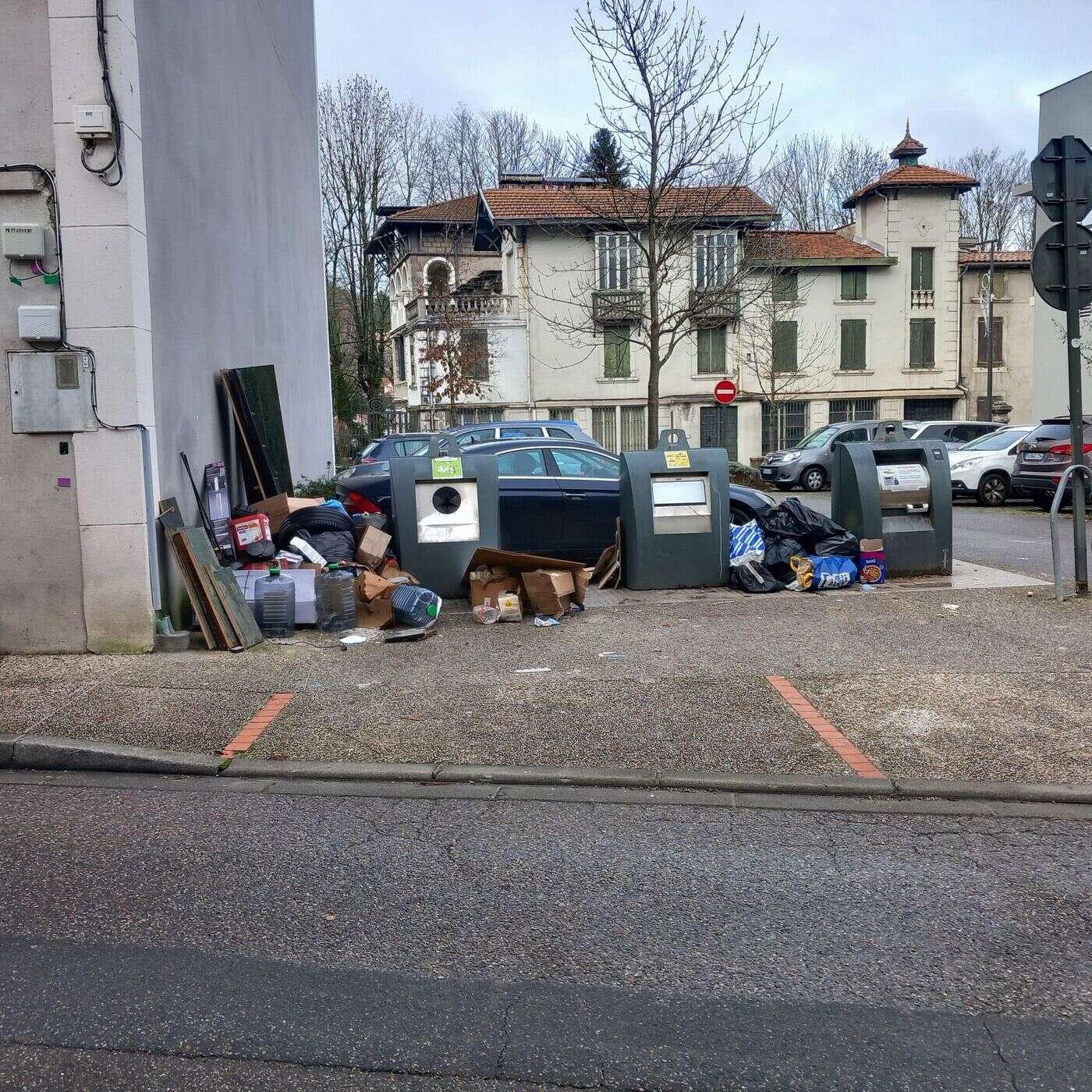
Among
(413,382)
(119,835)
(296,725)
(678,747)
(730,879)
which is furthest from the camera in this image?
(413,382)

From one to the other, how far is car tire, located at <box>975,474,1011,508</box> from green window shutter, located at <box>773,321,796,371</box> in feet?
66.4

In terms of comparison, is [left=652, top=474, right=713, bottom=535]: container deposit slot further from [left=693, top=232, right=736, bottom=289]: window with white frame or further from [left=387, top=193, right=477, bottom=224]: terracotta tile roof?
[left=387, top=193, right=477, bottom=224]: terracotta tile roof

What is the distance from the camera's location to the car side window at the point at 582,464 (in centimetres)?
1202

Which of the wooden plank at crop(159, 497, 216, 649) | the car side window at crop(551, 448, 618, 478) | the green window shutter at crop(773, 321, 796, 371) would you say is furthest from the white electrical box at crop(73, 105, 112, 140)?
the green window shutter at crop(773, 321, 796, 371)

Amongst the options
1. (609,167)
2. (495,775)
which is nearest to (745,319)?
(609,167)

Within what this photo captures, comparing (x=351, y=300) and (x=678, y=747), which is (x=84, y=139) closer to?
(x=678, y=747)

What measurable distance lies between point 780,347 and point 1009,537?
2732 cm

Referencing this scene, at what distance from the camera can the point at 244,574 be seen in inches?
368

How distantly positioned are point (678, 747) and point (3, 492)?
17.3 ft

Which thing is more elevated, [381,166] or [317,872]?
[381,166]

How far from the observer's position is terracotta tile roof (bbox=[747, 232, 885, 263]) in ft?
128

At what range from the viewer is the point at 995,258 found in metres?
46.4

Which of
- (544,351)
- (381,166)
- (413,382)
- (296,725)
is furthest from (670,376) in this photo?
(296,725)

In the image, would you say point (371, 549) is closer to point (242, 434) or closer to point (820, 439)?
point (242, 434)
